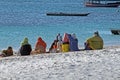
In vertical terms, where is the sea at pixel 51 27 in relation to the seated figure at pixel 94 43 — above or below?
below

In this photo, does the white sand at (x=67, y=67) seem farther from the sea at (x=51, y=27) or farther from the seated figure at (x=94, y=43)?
the sea at (x=51, y=27)

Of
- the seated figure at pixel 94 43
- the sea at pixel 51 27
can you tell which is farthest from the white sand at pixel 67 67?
the sea at pixel 51 27

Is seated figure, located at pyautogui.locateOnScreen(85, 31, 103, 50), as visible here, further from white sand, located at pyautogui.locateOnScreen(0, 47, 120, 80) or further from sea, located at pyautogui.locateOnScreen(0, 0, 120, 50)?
sea, located at pyautogui.locateOnScreen(0, 0, 120, 50)

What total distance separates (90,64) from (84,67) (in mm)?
540

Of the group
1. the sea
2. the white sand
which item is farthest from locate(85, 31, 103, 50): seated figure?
the sea

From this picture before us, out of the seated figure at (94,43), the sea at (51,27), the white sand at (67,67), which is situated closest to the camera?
the white sand at (67,67)

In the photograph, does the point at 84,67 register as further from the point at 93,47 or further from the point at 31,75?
the point at 93,47

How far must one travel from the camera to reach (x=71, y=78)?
1202 cm

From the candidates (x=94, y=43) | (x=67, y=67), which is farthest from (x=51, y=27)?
(x=67, y=67)

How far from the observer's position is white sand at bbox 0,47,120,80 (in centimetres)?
1230

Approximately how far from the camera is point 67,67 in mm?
13617

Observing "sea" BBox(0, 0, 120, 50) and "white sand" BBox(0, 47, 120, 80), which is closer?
"white sand" BBox(0, 47, 120, 80)

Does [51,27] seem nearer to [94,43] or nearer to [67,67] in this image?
[94,43]

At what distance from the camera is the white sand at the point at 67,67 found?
40.4 ft
